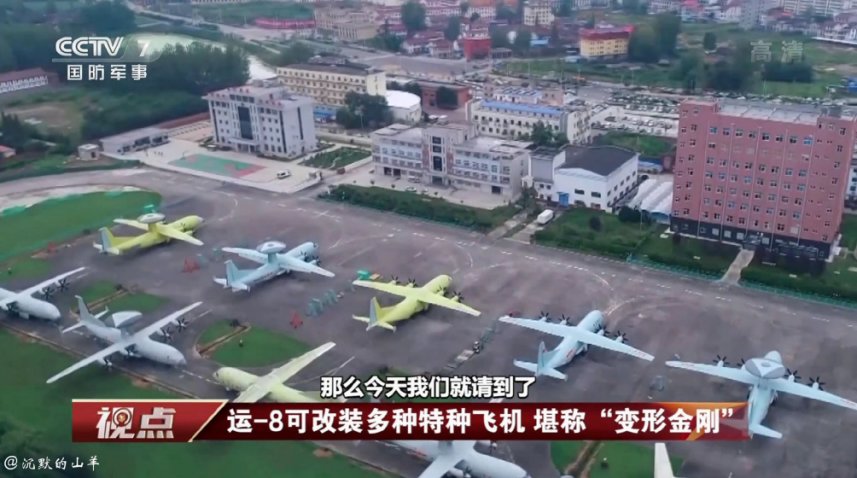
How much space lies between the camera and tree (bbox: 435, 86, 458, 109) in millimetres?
147375

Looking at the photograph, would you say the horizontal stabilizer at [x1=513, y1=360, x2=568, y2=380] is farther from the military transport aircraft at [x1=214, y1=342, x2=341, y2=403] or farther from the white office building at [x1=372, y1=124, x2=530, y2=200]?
the white office building at [x1=372, y1=124, x2=530, y2=200]

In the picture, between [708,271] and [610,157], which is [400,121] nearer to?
[610,157]

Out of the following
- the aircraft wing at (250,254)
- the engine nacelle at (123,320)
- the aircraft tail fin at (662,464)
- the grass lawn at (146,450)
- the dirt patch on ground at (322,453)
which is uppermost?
the engine nacelle at (123,320)

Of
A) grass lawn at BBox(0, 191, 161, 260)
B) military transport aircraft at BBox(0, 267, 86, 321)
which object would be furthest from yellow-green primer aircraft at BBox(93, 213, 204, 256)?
military transport aircraft at BBox(0, 267, 86, 321)

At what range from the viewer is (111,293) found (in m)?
75.4

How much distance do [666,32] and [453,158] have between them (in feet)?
365

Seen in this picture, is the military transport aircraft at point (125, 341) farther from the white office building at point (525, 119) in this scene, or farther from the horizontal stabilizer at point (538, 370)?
the white office building at point (525, 119)

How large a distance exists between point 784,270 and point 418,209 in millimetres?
42114

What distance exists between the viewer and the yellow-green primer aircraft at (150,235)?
8188 cm

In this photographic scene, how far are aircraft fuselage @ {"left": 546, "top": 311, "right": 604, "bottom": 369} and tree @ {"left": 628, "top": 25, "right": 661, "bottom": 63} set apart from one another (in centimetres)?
A: 13707

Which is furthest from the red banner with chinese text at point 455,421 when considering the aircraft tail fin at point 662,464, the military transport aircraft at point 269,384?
the military transport aircraft at point 269,384

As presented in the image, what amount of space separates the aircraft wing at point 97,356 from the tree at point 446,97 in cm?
9717

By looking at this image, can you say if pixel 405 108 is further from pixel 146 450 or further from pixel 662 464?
pixel 662 464

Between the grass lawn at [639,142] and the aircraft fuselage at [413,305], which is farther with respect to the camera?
the grass lawn at [639,142]
